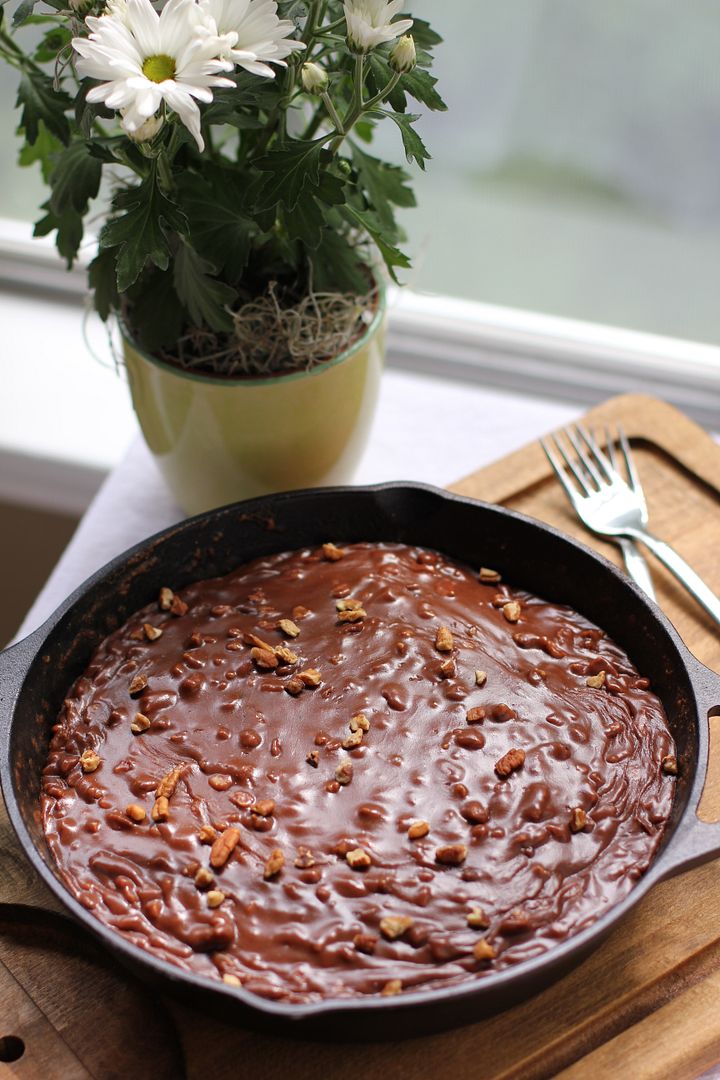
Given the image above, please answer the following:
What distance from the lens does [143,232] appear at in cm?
127

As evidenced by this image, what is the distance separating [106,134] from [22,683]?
698mm

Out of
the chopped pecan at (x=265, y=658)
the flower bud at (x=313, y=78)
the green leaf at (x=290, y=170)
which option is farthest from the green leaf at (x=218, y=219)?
the chopped pecan at (x=265, y=658)

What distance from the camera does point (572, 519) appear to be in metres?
1.72

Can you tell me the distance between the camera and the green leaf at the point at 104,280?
145 centimetres

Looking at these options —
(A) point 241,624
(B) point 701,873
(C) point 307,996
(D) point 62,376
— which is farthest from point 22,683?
(D) point 62,376

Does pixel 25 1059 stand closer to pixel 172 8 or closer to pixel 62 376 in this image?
pixel 172 8

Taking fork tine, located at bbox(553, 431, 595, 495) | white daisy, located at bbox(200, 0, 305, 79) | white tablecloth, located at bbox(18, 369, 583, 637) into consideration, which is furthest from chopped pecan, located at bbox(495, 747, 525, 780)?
white daisy, located at bbox(200, 0, 305, 79)

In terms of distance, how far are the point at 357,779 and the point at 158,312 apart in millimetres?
660

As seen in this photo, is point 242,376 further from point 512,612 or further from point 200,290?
point 512,612

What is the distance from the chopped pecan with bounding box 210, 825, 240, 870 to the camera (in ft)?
3.93

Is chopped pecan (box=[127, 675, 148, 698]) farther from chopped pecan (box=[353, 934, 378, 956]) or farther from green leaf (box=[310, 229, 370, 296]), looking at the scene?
green leaf (box=[310, 229, 370, 296])

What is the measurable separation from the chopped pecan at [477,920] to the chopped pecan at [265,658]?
0.40 m

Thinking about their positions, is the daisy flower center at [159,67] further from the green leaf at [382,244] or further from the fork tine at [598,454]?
the fork tine at [598,454]

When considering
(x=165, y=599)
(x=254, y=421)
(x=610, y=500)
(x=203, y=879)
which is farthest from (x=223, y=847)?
(x=610, y=500)
